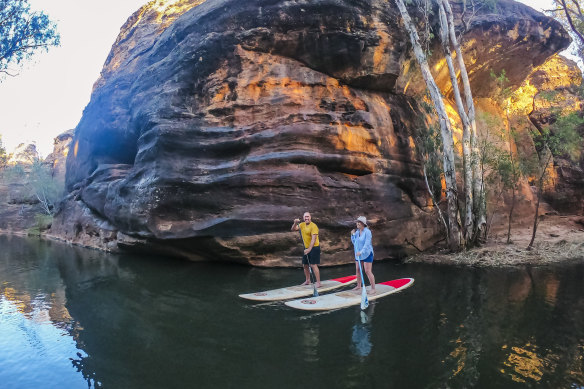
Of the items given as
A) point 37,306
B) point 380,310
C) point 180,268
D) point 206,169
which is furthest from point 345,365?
point 206,169

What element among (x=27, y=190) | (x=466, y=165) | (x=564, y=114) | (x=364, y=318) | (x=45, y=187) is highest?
(x=564, y=114)

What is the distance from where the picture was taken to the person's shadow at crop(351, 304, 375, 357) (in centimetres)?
553

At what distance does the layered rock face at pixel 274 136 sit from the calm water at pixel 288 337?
3976mm

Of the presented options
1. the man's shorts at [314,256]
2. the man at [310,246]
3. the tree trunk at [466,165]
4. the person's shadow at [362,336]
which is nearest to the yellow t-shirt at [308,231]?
the man at [310,246]

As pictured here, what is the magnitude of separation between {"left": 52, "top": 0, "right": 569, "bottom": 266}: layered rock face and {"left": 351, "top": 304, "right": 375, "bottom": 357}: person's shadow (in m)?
6.89

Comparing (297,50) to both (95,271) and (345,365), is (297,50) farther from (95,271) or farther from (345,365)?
(345,365)

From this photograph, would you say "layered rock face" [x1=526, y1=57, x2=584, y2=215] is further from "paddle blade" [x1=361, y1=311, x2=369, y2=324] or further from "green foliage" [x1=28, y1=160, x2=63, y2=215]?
"green foliage" [x1=28, y1=160, x2=63, y2=215]

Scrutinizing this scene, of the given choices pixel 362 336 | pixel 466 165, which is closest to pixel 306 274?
pixel 362 336

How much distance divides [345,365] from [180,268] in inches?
404

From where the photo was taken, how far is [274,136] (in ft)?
49.5

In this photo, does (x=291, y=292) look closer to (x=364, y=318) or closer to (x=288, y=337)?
(x=364, y=318)

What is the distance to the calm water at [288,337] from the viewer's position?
4.77 metres

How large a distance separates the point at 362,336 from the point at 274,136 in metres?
10.3

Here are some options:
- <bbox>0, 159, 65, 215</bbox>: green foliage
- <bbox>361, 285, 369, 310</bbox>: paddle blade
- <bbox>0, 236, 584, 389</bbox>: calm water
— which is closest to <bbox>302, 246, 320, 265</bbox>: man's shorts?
<bbox>0, 236, 584, 389</bbox>: calm water
